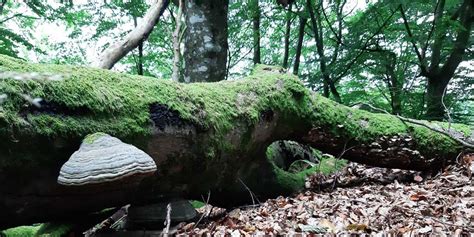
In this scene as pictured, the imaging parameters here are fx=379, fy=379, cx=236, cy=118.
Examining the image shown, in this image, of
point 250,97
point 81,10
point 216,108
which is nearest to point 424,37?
point 250,97

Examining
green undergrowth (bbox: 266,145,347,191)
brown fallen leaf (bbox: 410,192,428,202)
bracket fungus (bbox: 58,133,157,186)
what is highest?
bracket fungus (bbox: 58,133,157,186)

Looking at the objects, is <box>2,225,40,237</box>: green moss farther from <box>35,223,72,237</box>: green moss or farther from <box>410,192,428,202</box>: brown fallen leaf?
<box>410,192,428,202</box>: brown fallen leaf

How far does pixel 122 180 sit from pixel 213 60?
160 inches

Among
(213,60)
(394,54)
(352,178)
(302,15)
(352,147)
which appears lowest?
(352,178)

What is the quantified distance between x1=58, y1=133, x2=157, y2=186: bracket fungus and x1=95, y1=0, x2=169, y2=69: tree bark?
8.15ft

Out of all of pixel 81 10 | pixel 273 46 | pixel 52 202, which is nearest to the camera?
pixel 52 202

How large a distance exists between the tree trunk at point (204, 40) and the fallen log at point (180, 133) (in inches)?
41.2

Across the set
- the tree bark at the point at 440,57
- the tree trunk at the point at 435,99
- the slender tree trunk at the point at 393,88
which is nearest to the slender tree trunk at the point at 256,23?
the slender tree trunk at the point at 393,88

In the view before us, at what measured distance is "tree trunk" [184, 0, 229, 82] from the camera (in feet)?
20.3

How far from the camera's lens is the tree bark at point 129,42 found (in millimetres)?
4871

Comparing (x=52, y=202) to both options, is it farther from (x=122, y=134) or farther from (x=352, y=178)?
(x=352, y=178)

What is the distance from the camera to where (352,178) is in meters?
5.66

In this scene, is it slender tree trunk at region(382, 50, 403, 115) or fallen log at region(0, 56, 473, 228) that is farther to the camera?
slender tree trunk at region(382, 50, 403, 115)

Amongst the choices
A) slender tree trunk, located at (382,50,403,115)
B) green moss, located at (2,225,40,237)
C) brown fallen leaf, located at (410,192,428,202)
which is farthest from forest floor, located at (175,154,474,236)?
slender tree trunk, located at (382,50,403,115)
